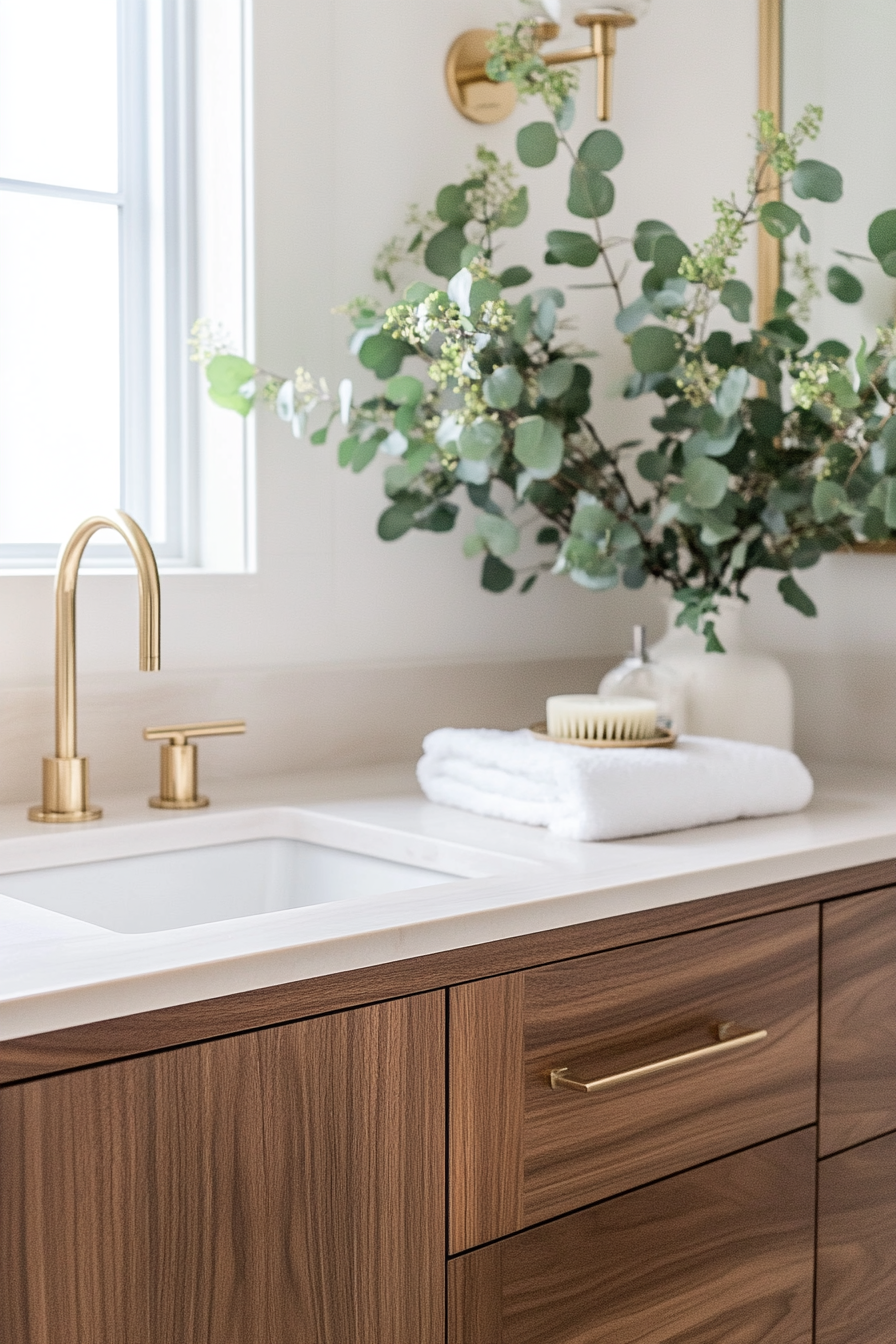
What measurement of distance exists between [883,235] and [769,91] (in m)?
0.53

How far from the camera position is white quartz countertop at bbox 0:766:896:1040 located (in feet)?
2.67

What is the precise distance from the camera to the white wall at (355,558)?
1.44 m

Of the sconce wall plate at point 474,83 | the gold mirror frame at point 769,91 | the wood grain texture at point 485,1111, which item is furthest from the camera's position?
the gold mirror frame at point 769,91

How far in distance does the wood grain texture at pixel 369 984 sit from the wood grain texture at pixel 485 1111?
2 cm

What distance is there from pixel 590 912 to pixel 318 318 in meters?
0.81

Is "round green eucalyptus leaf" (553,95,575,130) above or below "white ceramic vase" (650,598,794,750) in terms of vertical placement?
above

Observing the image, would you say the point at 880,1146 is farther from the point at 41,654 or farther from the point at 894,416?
the point at 41,654

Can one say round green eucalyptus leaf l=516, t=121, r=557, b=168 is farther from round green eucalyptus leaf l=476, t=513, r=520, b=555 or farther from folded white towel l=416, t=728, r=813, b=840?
folded white towel l=416, t=728, r=813, b=840

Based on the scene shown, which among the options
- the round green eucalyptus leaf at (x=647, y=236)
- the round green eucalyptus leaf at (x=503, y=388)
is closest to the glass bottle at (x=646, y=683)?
the round green eucalyptus leaf at (x=503, y=388)

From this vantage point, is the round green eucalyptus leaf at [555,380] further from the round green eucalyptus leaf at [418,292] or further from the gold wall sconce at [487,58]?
the gold wall sconce at [487,58]

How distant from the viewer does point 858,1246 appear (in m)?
1.28

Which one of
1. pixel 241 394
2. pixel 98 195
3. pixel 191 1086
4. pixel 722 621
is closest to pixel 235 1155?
pixel 191 1086

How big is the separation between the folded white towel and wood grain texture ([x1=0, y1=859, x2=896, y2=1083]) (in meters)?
0.12

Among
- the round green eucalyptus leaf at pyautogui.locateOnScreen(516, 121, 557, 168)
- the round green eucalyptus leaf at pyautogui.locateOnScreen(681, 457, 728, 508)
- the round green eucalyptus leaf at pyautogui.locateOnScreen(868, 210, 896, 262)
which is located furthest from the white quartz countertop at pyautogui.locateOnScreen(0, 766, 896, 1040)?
the round green eucalyptus leaf at pyautogui.locateOnScreen(516, 121, 557, 168)
